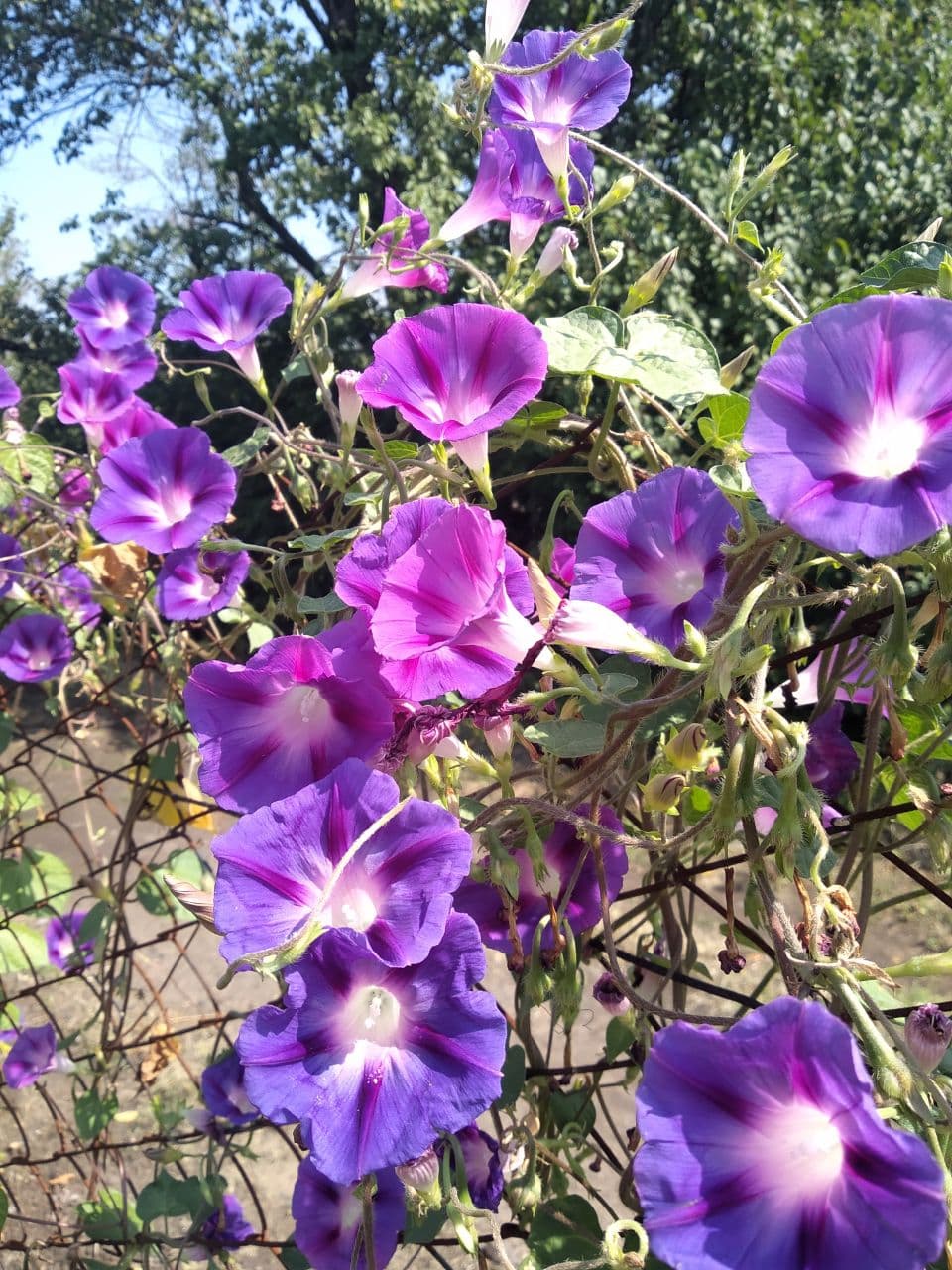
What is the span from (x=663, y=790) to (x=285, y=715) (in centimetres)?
19

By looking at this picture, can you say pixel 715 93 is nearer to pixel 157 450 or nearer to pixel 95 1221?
pixel 157 450

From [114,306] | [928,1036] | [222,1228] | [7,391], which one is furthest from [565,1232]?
[114,306]

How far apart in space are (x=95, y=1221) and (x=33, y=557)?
914 mm

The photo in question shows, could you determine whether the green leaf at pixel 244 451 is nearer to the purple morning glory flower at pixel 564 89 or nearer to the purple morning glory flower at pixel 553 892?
the purple morning glory flower at pixel 564 89

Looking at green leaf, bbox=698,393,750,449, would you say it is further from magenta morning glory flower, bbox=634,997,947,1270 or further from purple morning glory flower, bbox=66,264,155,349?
purple morning glory flower, bbox=66,264,155,349

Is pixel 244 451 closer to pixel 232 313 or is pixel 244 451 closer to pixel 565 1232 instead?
pixel 232 313

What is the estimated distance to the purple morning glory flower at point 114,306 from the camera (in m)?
1.23

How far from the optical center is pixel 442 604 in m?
0.43

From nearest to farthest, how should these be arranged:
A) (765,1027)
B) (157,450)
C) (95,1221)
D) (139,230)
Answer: (765,1027) < (157,450) < (95,1221) < (139,230)

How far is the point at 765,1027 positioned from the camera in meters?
0.31

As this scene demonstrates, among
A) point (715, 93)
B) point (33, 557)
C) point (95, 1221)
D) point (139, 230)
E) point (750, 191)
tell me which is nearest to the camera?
point (750, 191)

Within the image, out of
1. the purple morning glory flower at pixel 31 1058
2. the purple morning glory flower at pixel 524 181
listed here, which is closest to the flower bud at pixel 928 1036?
the purple morning glory flower at pixel 524 181

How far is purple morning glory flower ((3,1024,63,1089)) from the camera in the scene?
132 centimetres

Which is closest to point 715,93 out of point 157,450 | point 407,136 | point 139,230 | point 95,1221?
point 407,136
